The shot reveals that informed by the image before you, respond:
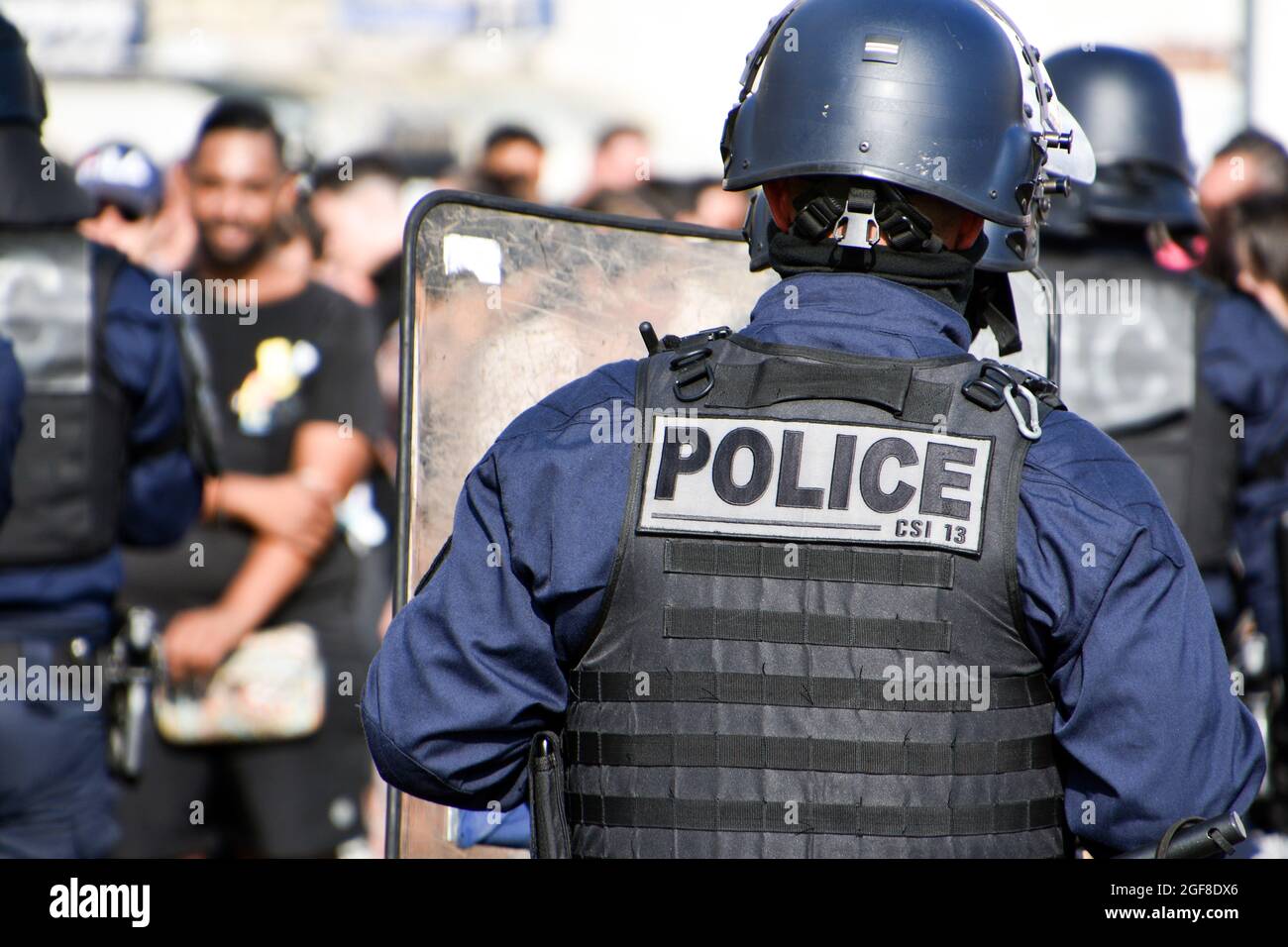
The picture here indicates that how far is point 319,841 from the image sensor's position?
4430mm

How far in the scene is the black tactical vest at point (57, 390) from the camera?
3.44 m

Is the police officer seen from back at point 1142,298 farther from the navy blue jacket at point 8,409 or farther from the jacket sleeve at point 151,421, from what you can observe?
the navy blue jacket at point 8,409

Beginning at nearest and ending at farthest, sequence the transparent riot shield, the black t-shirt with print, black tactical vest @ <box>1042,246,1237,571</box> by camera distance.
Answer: the transparent riot shield → black tactical vest @ <box>1042,246,1237,571</box> → the black t-shirt with print

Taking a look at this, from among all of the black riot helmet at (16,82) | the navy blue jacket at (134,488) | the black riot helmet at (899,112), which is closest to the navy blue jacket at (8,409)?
the navy blue jacket at (134,488)

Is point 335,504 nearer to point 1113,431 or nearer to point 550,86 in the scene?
point 1113,431

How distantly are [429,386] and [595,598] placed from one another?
Answer: 0.63 meters

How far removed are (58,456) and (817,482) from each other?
2.19 meters

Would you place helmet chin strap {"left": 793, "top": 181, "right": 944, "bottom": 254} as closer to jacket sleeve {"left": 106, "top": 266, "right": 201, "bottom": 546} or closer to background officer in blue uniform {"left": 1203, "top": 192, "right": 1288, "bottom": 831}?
jacket sleeve {"left": 106, "top": 266, "right": 201, "bottom": 546}

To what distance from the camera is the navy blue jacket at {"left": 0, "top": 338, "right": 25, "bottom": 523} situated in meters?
3.34

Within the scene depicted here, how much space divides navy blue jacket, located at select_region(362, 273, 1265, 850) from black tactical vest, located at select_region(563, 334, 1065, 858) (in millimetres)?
36

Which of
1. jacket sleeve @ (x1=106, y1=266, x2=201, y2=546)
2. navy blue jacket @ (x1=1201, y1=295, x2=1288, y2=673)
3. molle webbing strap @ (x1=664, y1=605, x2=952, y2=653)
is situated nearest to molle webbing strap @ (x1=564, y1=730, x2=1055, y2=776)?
molle webbing strap @ (x1=664, y1=605, x2=952, y2=653)

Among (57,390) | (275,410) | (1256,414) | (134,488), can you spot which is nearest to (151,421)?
(134,488)

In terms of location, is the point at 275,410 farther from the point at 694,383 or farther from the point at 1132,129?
the point at 694,383
